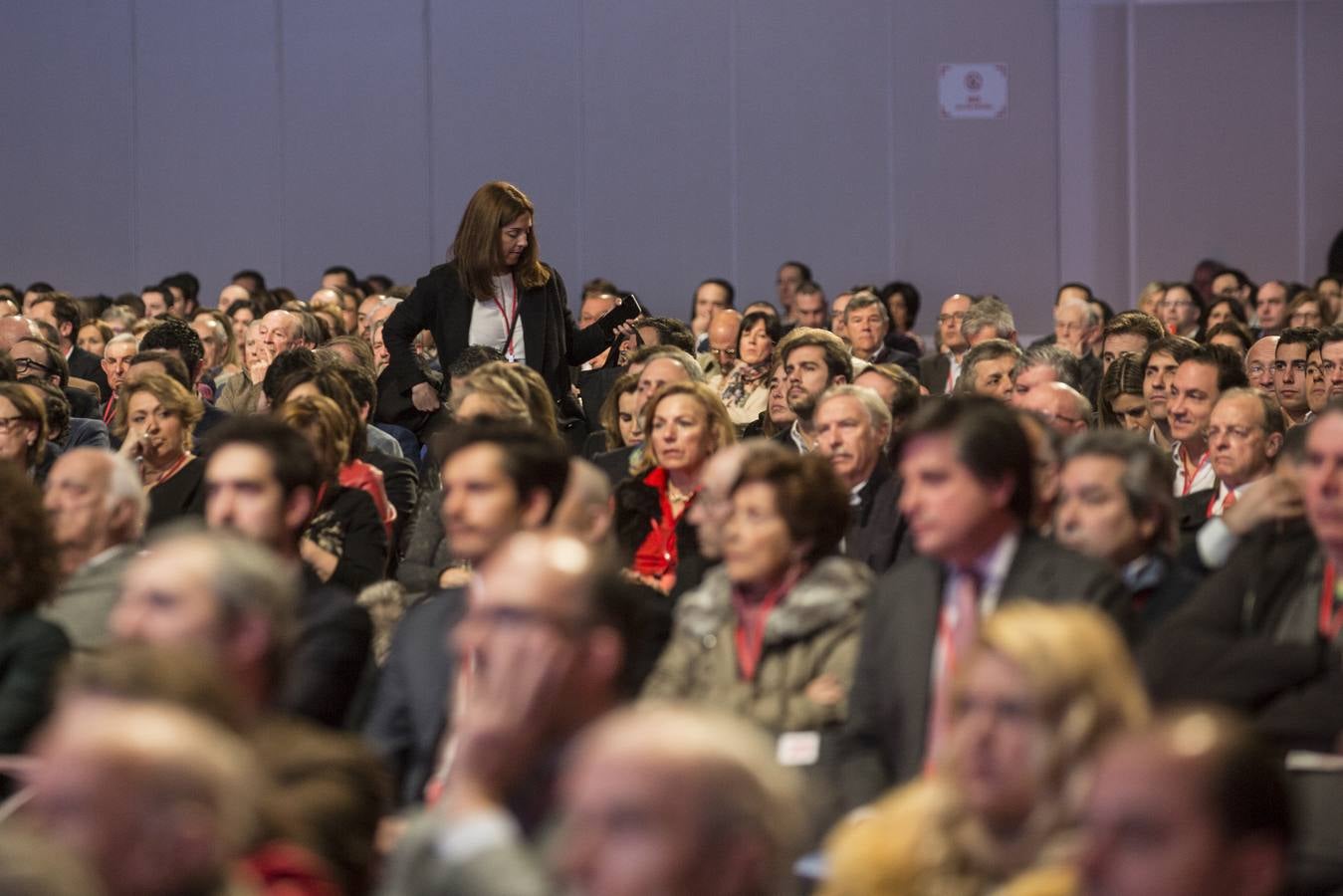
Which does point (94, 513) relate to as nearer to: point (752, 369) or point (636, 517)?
point (636, 517)

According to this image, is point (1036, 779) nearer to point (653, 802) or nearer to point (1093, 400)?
point (653, 802)

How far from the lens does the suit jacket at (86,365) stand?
9211 mm

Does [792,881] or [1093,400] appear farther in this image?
[1093,400]

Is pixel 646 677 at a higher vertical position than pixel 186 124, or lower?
lower

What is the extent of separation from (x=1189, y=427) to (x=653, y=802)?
4.41 meters

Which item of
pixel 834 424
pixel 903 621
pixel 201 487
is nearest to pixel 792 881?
pixel 903 621

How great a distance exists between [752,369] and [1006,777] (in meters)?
5.73

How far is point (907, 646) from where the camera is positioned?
3.40 metres

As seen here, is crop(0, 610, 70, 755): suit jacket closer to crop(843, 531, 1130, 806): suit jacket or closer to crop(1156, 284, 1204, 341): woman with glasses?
crop(843, 531, 1130, 806): suit jacket

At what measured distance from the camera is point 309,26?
48.6ft

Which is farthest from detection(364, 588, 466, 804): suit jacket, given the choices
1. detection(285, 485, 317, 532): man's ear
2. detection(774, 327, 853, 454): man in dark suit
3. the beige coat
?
detection(774, 327, 853, 454): man in dark suit

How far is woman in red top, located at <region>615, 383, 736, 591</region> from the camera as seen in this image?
5.32 metres

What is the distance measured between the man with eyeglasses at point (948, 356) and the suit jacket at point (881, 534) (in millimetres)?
3970

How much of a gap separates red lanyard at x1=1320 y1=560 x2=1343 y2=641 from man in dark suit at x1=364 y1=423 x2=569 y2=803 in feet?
4.86
